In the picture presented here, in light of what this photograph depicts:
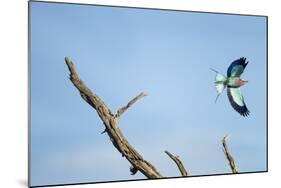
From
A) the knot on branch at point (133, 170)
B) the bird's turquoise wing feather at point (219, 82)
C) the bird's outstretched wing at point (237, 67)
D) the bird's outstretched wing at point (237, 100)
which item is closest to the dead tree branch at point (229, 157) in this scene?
the bird's outstretched wing at point (237, 100)

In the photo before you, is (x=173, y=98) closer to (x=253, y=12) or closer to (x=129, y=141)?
(x=129, y=141)

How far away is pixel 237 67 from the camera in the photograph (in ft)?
14.3

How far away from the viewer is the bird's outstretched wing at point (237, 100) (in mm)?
4340

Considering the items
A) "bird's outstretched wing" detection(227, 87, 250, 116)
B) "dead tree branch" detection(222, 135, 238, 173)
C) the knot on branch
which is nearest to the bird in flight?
"bird's outstretched wing" detection(227, 87, 250, 116)

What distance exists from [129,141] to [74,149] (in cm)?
47

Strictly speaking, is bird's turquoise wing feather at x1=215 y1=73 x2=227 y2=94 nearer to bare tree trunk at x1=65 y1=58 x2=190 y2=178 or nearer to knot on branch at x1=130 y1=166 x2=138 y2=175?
bare tree trunk at x1=65 y1=58 x2=190 y2=178

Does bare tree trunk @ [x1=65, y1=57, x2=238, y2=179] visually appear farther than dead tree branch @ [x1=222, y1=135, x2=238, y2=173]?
No

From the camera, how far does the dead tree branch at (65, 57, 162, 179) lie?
387 cm

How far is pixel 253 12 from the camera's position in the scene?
4.45m

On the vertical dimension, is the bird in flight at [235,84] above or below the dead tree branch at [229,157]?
above

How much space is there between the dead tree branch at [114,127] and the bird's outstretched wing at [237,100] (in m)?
0.86

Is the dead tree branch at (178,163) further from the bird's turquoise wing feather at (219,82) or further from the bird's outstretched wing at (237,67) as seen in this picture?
the bird's outstretched wing at (237,67)

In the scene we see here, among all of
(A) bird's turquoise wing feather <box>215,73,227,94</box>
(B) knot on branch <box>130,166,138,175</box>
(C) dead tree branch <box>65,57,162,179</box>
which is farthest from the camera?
(A) bird's turquoise wing feather <box>215,73,227,94</box>
